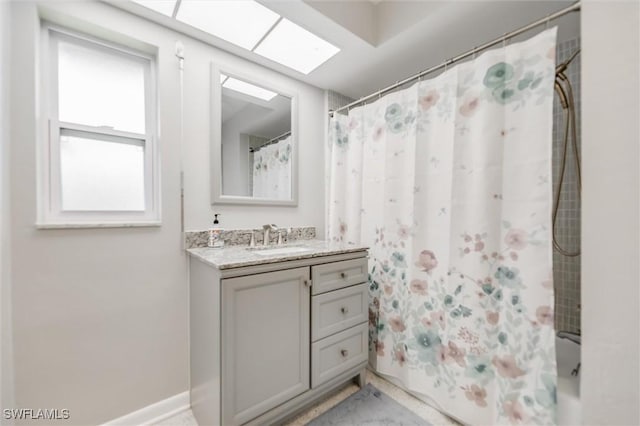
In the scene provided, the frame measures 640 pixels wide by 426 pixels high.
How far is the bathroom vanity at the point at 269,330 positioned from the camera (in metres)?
1.13

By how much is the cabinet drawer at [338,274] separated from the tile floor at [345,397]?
703 millimetres

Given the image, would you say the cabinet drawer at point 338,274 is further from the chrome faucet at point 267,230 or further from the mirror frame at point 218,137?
the mirror frame at point 218,137

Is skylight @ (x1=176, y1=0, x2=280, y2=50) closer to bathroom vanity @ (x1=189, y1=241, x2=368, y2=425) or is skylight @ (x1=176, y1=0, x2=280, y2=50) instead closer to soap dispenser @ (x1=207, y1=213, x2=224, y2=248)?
soap dispenser @ (x1=207, y1=213, x2=224, y2=248)

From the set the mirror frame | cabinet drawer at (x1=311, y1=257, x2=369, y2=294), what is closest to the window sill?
the mirror frame

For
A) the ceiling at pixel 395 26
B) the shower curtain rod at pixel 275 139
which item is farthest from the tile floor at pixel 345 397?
the ceiling at pixel 395 26

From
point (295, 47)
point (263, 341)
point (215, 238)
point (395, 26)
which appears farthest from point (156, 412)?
point (395, 26)

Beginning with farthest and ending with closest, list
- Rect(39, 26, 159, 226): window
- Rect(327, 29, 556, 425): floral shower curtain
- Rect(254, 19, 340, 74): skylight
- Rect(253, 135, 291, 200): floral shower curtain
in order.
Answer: Rect(253, 135, 291, 200): floral shower curtain < Rect(254, 19, 340, 74): skylight < Rect(39, 26, 159, 226): window < Rect(327, 29, 556, 425): floral shower curtain

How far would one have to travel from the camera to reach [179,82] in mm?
1483

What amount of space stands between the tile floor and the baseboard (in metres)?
0.03

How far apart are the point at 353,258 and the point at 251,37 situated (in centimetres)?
148

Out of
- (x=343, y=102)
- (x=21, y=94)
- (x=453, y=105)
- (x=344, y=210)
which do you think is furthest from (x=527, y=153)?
(x=21, y=94)

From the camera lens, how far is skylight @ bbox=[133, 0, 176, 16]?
128cm

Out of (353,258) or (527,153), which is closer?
(527,153)
